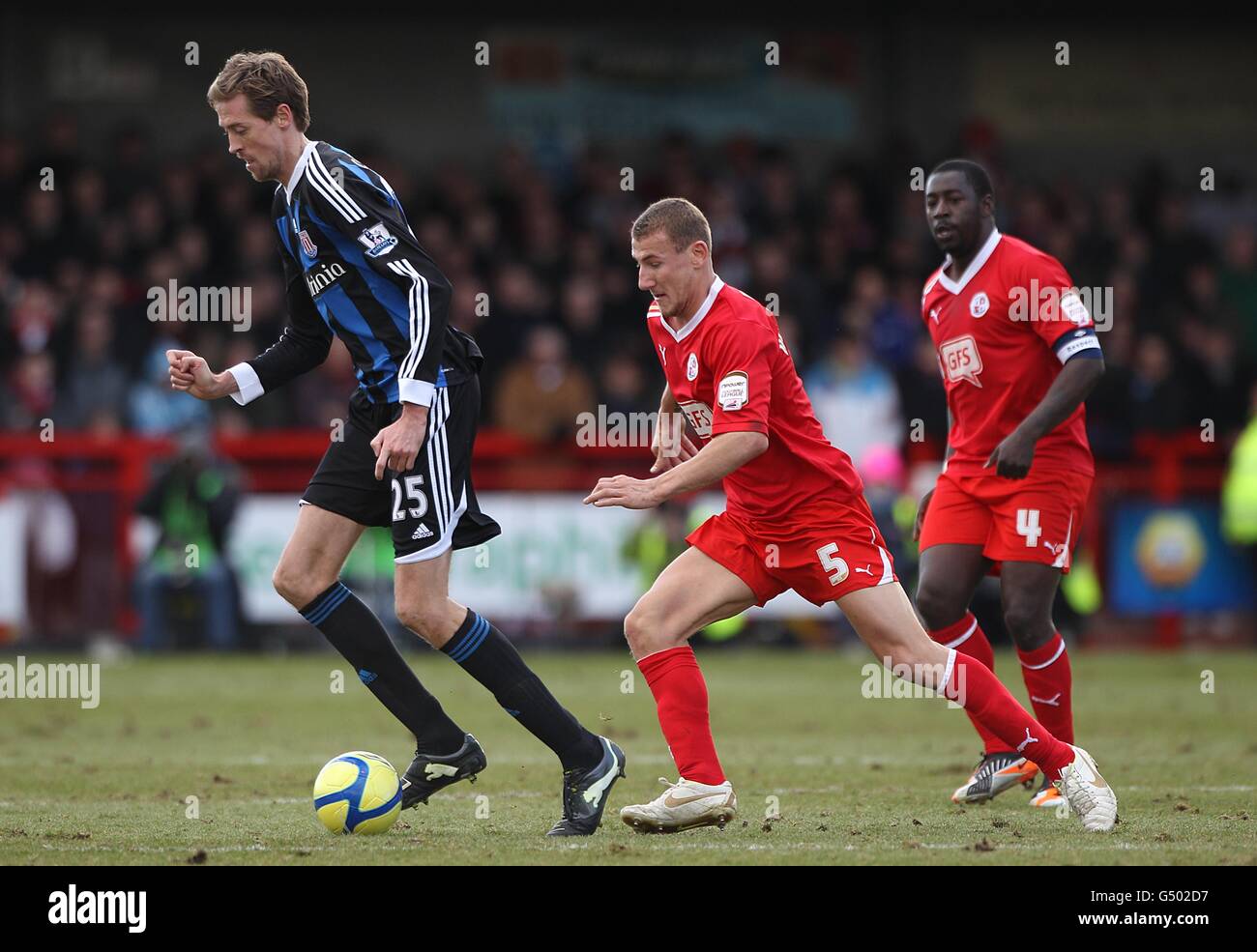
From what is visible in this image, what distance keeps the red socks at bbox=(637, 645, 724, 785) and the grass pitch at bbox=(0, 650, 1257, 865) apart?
0.71 ft

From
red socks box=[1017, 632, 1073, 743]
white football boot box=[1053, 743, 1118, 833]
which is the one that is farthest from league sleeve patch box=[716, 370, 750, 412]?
red socks box=[1017, 632, 1073, 743]

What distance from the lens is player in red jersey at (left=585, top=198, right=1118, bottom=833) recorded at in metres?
5.88

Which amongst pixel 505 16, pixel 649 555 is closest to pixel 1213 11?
pixel 505 16

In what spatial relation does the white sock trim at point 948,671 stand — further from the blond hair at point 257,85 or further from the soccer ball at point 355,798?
the blond hair at point 257,85

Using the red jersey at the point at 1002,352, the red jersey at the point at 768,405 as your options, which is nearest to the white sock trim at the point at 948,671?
the red jersey at the point at 768,405

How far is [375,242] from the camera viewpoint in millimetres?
5973

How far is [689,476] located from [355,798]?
4.92 feet

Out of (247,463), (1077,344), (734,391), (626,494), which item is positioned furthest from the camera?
(247,463)

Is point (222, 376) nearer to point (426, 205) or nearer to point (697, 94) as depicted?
point (426, 205)

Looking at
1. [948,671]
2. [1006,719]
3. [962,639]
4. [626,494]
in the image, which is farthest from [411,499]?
[962,639]

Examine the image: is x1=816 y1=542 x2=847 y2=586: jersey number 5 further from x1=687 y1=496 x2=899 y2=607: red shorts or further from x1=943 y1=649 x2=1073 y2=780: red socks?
x1=943 y1=649 x2=1073 y2=780: red socks

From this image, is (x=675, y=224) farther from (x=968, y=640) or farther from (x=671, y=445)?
(x=968, y=640)

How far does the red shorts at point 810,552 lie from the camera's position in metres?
5.95

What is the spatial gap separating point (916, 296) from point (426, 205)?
4655 millimetres
